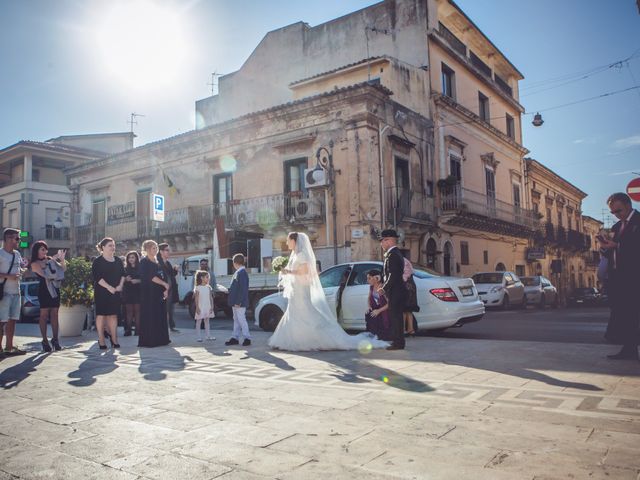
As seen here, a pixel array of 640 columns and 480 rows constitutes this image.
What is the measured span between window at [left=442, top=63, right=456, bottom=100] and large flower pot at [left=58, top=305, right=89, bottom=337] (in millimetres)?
19026

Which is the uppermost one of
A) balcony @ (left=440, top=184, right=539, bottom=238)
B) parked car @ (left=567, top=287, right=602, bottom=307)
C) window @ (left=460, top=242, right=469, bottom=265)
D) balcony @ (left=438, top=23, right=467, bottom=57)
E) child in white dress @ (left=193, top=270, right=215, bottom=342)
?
balcony @ (left=438, top=23, right=467, bottom=57)

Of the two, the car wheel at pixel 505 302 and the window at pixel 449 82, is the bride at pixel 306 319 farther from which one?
the window at pixel 449 82

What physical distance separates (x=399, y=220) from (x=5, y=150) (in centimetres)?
2994

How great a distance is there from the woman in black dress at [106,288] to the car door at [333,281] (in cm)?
377

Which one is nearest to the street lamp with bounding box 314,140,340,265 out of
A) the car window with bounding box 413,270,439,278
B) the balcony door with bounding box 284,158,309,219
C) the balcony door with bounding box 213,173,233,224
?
the balcony door with bounding box 284,158,309,219

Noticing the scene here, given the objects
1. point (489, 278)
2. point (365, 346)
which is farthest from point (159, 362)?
point (489, 278)

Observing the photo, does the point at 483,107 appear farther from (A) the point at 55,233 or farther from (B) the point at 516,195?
(A) the point at 55,233

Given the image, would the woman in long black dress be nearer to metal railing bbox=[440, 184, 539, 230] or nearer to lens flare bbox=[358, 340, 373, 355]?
lens flare bbox=[358, 340, 373, 355]

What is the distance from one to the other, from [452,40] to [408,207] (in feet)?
32.6

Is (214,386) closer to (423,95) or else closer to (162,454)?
(162,454)

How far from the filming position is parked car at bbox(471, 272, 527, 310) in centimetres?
1897

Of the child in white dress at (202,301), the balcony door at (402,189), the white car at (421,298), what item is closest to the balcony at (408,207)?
the balcony door at (402,189)

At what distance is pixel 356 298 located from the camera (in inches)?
377

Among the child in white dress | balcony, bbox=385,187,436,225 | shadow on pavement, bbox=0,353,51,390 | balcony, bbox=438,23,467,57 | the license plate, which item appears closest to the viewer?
shadow on pavement, bbox=0,353,51,390
